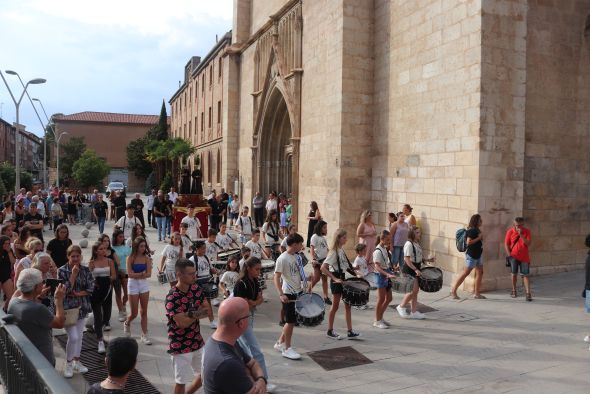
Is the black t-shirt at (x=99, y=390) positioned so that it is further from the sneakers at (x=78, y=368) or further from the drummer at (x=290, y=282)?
the drummer at (x=290, y=282)

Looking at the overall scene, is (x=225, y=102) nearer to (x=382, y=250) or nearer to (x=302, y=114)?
(x=302, y=114)

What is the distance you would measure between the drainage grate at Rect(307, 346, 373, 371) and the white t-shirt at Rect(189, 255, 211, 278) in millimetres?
2157

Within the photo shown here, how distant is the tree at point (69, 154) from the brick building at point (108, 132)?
8.68 meters

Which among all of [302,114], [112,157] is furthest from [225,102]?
[112,157]

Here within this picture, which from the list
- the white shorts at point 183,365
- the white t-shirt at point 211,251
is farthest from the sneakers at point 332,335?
the white t-shirt at point 211,251

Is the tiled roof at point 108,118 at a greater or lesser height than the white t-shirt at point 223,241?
greater

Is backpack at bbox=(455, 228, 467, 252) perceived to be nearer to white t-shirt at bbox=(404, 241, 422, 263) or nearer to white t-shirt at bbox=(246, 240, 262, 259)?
white t-shirt at bbox=(404, 241, 422, 263)

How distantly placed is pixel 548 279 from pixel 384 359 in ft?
19.5

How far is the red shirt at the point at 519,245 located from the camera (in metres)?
9.28

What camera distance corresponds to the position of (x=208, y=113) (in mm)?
37281

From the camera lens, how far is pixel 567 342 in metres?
7.11

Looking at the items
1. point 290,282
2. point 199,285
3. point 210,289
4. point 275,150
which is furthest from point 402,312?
point 275,150

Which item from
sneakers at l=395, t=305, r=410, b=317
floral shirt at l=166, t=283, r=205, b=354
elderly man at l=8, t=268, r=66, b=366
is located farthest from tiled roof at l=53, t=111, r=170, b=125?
floral shirt at l=166, t=283, r=205, b=354

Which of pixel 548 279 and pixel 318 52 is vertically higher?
pixel 318 52
